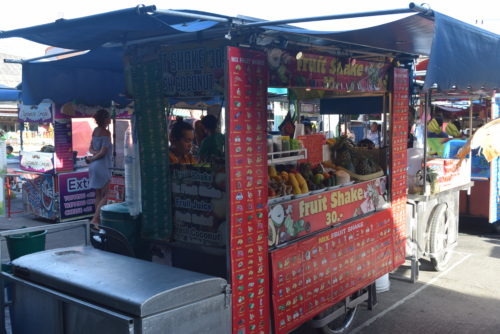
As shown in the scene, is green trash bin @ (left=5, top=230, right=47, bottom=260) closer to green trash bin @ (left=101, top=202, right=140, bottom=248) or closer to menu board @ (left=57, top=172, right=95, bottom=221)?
green trash bin @ (left=101, top=202, right=140, bottom=248)

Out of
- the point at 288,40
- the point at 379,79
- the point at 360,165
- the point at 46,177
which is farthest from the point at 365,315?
the point at 46,177

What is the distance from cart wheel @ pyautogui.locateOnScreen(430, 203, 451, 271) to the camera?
18.7ft

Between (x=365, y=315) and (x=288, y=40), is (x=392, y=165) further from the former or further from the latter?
(x=288, y=40)

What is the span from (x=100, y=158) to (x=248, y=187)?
4.72 meters

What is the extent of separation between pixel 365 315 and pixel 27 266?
3.14m

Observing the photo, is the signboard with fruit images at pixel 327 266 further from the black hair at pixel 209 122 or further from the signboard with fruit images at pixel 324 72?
the black hair at pixel 209 122

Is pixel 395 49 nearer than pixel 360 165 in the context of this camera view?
Yes

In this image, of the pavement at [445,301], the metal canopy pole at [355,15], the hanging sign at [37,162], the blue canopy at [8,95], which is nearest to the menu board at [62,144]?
the hanging sign at [37,162]

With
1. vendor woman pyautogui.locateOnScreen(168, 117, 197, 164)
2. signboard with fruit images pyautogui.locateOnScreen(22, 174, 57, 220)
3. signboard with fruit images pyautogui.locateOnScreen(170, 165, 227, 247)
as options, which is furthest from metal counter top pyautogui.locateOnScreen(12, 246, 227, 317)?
signboard with fruit images pyautogui.locateOnScreen(22, 174, 57, 220)

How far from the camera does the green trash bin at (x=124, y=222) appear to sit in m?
3.90

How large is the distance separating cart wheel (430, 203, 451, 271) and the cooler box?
3.70 m

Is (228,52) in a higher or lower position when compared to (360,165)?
higher

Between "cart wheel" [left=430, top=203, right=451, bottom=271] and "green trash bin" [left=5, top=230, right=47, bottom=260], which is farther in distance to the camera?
"cart wheel" [left=430, top=203, right=451, bottom=271]

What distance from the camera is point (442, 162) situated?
602cm
